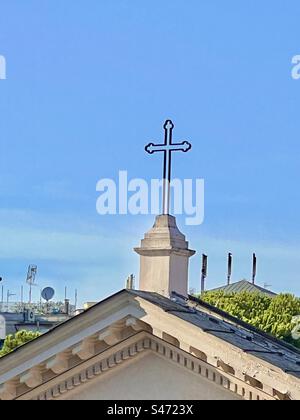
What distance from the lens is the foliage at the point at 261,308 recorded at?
183 feet

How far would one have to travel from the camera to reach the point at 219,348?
406 inches

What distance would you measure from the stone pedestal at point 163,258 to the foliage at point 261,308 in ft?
140

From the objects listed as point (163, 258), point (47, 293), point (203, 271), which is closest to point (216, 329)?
point (163, 258)

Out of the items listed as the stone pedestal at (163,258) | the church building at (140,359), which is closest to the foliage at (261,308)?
the stone pedestal at (163,258)

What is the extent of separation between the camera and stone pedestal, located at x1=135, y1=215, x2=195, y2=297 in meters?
12.0

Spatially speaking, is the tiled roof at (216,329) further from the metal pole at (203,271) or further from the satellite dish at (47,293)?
the metal pole at (203,271)

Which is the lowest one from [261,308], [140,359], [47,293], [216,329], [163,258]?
[261,308]

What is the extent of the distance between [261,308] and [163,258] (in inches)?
1877

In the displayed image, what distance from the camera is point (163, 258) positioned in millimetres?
11945

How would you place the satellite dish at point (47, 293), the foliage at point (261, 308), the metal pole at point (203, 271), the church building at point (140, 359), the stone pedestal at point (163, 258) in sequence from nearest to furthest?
the church building at point (140, 359)
the stone pedestal at point (163, 258)
the foliage at point (261, 308)
the satellite dish at point (47, 293)
the metal pole at point (203, 271)

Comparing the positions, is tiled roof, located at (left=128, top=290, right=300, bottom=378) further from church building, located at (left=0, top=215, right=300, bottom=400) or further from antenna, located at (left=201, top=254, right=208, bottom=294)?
antenna, located at (left=201, top=254, right=208, bottom=294)

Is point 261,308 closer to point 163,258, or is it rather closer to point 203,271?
point 203,271

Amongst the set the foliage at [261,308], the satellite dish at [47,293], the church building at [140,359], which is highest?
the church building at [140,359]

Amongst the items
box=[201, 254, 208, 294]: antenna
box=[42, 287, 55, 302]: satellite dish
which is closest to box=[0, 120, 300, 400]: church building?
box=[42, 287, 55, 302]: satellite dish
